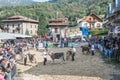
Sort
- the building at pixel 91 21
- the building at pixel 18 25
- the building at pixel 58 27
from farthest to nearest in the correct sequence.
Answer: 1. the building at pixel 91 21
2. the building at pixel 18 25
3. the building at pixel 58 27

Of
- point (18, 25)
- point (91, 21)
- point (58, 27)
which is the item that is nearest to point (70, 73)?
point (58, 27)

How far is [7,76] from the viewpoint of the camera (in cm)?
1391

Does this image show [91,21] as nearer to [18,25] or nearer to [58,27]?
[58,27]

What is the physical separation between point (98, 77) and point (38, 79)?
3638 mm

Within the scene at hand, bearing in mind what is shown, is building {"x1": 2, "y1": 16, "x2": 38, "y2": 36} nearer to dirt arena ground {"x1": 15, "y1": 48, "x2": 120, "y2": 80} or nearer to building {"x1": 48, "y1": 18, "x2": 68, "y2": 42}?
building {"x1": 48, "y1": 18, "x2": 68, "y2": 42}

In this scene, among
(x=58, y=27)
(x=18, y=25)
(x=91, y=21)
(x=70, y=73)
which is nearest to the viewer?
(x=70, y=73)

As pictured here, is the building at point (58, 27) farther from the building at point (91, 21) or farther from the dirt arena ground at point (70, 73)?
the dirt arena ground at point (70, 73)

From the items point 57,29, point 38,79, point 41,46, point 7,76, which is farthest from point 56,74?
point 57,29

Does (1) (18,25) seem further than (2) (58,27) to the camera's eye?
Yes

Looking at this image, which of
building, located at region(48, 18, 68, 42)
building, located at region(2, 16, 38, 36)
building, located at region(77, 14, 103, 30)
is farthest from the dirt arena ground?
building, located at region(77, 14, 103, 30)

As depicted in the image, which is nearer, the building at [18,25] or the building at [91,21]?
the building at [18,25]

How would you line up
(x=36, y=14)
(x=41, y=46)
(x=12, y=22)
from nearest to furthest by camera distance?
(x=41, y=46)
(x=12, y=22)
(x=36, y=14)

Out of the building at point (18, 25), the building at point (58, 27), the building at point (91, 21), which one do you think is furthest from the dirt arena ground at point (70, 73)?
the building at point (91, 21)

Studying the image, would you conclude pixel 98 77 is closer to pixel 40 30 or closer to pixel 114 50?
pixel 114 50
